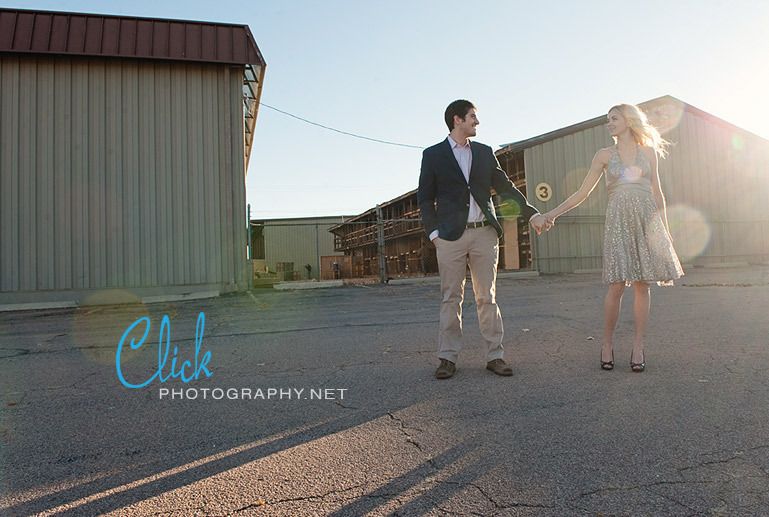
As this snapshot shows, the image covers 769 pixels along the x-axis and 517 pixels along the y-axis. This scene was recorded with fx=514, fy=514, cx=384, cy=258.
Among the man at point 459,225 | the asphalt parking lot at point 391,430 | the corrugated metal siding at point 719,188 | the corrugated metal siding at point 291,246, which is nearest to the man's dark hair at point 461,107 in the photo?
the man at point 459,225

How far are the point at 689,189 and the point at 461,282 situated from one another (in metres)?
22.2

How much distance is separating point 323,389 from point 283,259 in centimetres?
3469

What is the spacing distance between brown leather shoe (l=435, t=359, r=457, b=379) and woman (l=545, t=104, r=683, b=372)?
1.01 m

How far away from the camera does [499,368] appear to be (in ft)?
10.9

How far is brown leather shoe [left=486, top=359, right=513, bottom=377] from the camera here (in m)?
3.29

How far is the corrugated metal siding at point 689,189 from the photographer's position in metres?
20.0

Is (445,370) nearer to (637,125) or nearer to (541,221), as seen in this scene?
(541,221)

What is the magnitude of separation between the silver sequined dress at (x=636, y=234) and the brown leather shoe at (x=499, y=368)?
0.89 meters

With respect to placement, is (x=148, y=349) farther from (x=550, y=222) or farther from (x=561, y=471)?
(x=561, y=471)

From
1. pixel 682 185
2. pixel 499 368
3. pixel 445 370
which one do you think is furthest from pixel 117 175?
pixel 682 185

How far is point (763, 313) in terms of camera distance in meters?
5.74

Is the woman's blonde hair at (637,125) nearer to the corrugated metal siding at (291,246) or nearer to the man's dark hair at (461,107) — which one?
the man's dark hair at (461,107)

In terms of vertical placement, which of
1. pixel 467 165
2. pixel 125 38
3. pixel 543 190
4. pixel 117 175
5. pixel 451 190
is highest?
pixel 125 38

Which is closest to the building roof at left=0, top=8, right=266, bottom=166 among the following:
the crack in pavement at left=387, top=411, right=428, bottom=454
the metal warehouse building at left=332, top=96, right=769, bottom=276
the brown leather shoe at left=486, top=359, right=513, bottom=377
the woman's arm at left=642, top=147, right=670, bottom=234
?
the metal warehouse building at left=332, top=96, right=769, bottom=276
